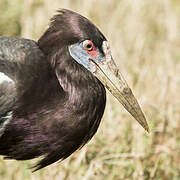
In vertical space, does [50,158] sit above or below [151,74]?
above

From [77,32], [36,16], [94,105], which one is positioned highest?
[77,32]

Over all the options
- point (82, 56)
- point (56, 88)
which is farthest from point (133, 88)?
point (56, 88)

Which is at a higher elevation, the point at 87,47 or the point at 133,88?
the point at 87,47

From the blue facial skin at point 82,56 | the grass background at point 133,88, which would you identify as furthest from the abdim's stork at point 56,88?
the grass background at point 133,88

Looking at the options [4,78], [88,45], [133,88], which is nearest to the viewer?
[4,78]

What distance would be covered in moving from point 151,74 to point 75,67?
2.54 meters

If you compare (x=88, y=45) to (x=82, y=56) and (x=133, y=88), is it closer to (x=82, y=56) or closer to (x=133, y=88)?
(x=82, y=56)

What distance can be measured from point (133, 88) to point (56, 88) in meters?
2.05

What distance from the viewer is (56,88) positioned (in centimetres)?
388

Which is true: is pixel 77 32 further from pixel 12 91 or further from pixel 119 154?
pixel 119 154

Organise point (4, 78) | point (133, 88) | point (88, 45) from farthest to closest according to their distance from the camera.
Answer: point (133, 88), point (88, 45), point (4, 78)

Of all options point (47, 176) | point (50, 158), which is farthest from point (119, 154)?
point (50, 158)

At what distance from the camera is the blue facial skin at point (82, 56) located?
154 inches

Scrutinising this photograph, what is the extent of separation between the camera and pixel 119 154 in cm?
477
